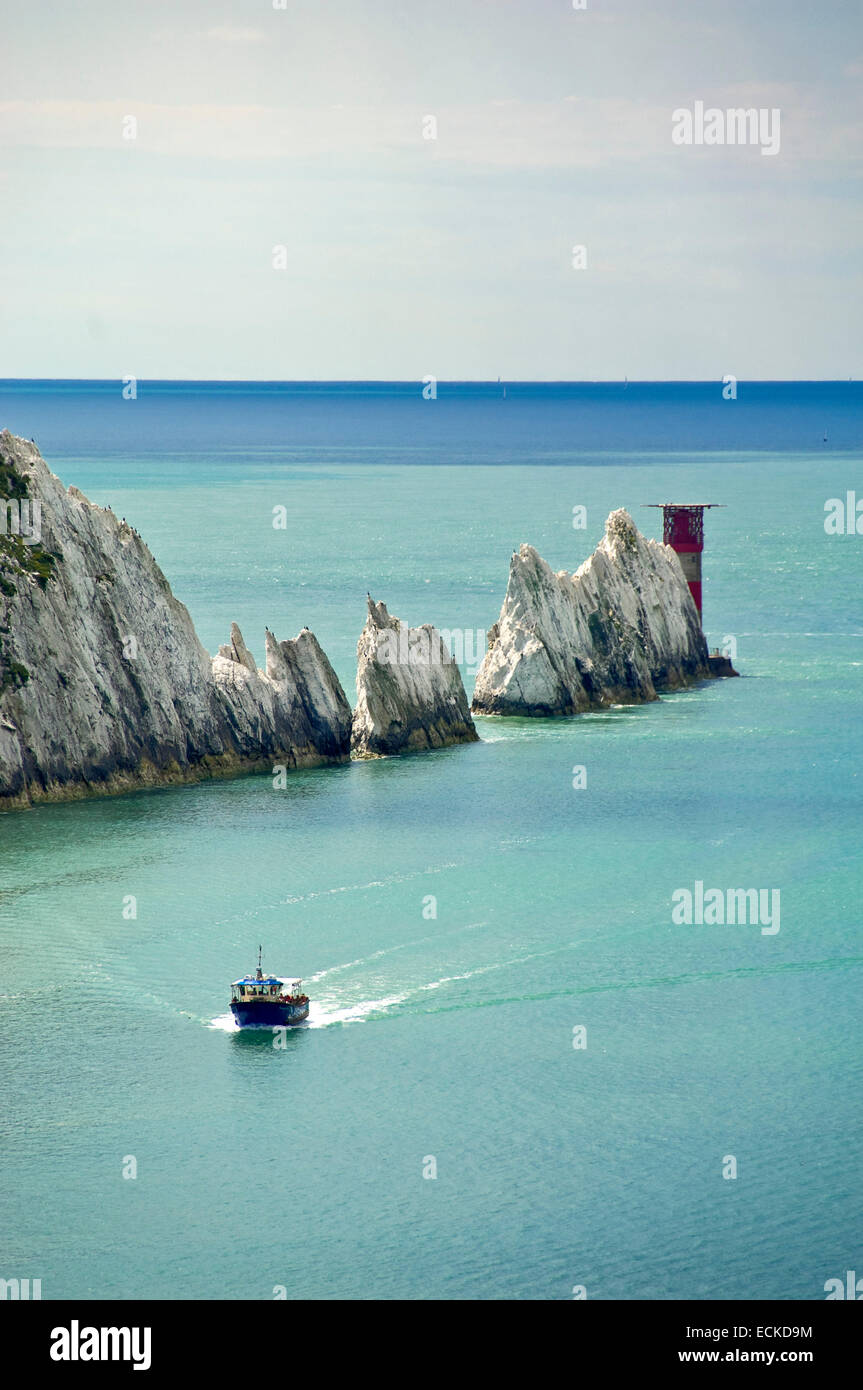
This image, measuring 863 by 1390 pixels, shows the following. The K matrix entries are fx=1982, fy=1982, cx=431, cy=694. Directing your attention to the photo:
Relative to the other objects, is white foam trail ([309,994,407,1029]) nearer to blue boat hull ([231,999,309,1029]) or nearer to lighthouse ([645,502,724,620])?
blue boat hull ([231,999,309,1029])

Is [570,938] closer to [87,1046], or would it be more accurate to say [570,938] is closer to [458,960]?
[458,960]

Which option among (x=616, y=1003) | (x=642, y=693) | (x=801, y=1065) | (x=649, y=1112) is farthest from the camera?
(x=642, y=693)

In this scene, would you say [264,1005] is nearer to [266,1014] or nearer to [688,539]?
[266,1014]

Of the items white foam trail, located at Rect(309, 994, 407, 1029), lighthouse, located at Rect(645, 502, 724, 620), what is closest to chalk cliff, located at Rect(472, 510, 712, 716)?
lighthouse, located at Rect(645, 502, 724, 620)

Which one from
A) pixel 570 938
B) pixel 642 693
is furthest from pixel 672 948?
pixel 642 693

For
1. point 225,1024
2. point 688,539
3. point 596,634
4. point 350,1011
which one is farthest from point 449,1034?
point 688,539

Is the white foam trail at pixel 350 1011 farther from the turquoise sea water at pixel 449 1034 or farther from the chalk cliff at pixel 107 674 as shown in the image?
the chalk cliff at pixel 107 674
